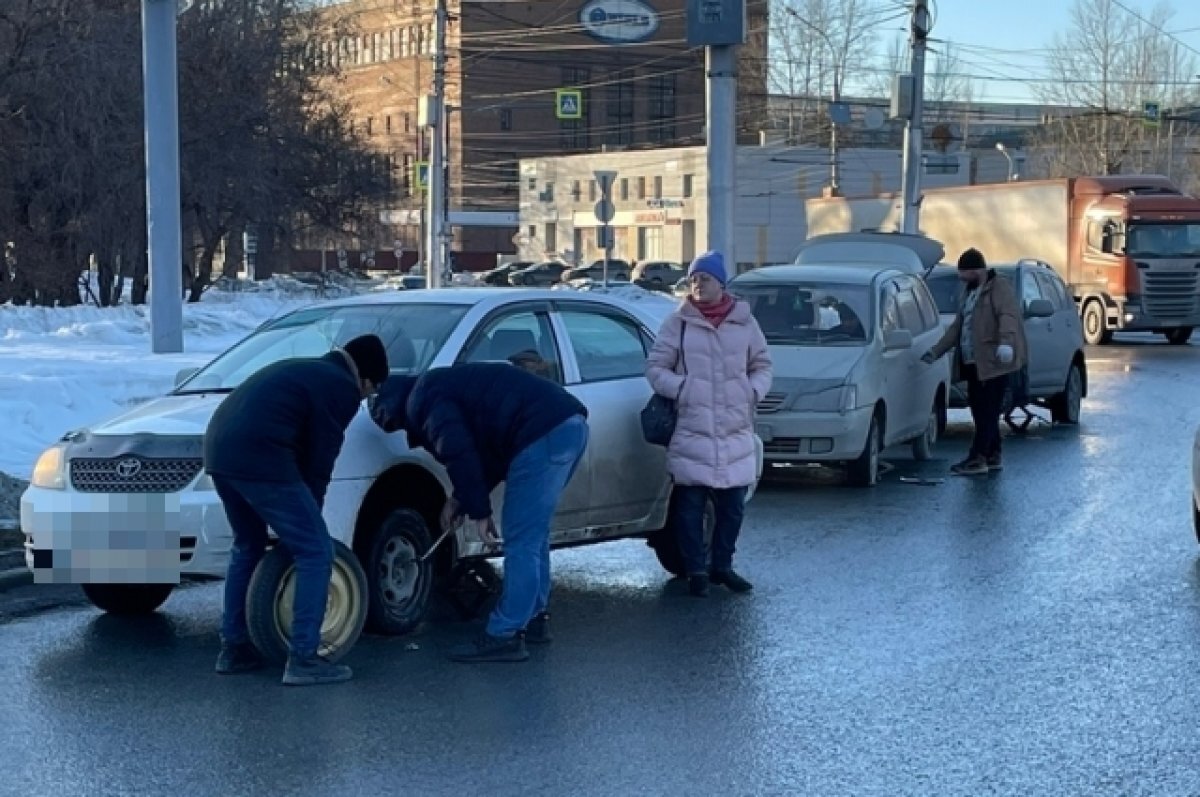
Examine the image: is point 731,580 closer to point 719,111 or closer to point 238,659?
point 238,659

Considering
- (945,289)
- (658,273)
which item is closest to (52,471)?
(945,289)

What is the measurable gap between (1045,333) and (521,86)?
86.7 meters

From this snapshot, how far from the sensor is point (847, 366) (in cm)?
A: 1388

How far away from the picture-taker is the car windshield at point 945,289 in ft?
66.5

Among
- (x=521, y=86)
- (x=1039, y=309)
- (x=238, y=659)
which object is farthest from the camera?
(x=521, y=86)

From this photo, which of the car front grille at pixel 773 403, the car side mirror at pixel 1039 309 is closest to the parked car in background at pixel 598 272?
the car side mirror at pixel 1039 309

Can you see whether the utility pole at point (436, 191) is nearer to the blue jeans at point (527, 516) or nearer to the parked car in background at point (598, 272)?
the blue jeans at point (527, 516)

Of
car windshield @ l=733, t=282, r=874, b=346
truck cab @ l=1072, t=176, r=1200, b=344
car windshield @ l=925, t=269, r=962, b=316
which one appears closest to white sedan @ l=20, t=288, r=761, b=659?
car windshield @ l=733, t=282, r=874, b=346

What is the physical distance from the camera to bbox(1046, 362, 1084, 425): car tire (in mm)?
19125

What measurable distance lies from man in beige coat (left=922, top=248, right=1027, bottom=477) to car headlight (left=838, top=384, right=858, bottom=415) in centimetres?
155

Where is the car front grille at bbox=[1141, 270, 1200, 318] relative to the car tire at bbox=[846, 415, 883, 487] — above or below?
above

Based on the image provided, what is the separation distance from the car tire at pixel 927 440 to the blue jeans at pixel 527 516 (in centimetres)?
825

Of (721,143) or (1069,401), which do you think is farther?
(721,143)

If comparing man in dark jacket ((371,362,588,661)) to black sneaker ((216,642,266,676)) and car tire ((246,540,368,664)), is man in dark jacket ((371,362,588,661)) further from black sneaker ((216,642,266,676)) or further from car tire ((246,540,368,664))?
black sneaker ((216,642,266,676))
